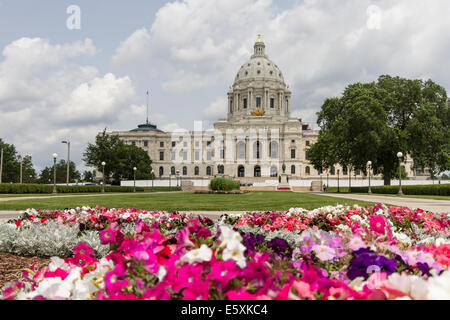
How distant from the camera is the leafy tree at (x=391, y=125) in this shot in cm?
4022

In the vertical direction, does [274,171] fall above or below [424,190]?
above

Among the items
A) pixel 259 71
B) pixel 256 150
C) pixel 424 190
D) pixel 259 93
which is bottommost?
pixel 424 190

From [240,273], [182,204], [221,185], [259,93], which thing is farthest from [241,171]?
[240,273]

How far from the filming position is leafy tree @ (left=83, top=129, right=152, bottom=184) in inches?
2450

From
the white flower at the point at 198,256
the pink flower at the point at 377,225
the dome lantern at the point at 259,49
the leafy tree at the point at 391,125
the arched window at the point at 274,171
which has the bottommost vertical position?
the pink flower at the point at 377,225

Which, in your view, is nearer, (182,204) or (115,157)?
(182,204)

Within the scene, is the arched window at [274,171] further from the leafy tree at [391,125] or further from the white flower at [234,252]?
the white flower at [234,252]

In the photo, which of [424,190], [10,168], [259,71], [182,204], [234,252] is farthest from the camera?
[259,71]

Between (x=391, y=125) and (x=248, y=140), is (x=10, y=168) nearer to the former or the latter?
(x=248, y=140)

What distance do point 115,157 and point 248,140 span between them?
46.1 meters

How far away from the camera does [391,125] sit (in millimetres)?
44438

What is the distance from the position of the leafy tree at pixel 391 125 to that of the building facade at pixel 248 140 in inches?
2046

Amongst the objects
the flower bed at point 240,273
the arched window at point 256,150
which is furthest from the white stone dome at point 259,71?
the flower bed at point 240,273
